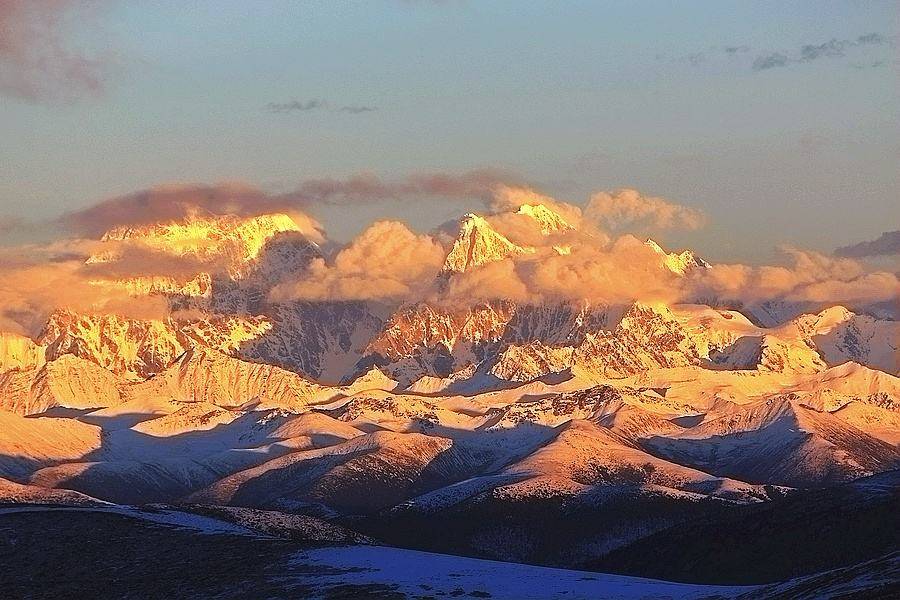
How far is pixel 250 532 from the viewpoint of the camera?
199m

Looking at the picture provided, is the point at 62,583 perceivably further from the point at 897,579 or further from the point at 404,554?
the point at 897,579

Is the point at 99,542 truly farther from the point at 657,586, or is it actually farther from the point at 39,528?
the point at 657,586

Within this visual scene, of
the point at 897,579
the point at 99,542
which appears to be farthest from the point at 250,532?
the point at 897,579

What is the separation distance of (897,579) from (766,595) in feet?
43.1

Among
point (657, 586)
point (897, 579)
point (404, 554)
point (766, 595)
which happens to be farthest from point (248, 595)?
point (897, 579)

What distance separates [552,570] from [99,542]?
169 feet

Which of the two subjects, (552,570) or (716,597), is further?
(552,570)

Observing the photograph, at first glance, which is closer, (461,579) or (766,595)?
(766,595)

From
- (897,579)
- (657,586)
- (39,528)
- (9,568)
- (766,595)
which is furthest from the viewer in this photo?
(39,528)

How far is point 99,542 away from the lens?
190m

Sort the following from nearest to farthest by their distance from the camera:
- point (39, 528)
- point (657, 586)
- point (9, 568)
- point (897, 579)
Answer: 1. point (897, 579)
2. point (657, 586)
3. point (9, 568)
4. point (39, 528)

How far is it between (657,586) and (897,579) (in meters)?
28.4

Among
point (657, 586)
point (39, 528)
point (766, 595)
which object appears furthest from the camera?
point (39, 528)

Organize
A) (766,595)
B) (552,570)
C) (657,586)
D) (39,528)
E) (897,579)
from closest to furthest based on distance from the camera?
(897,579) < (766,595) < (657,586) < (552,570) < (39,528)
